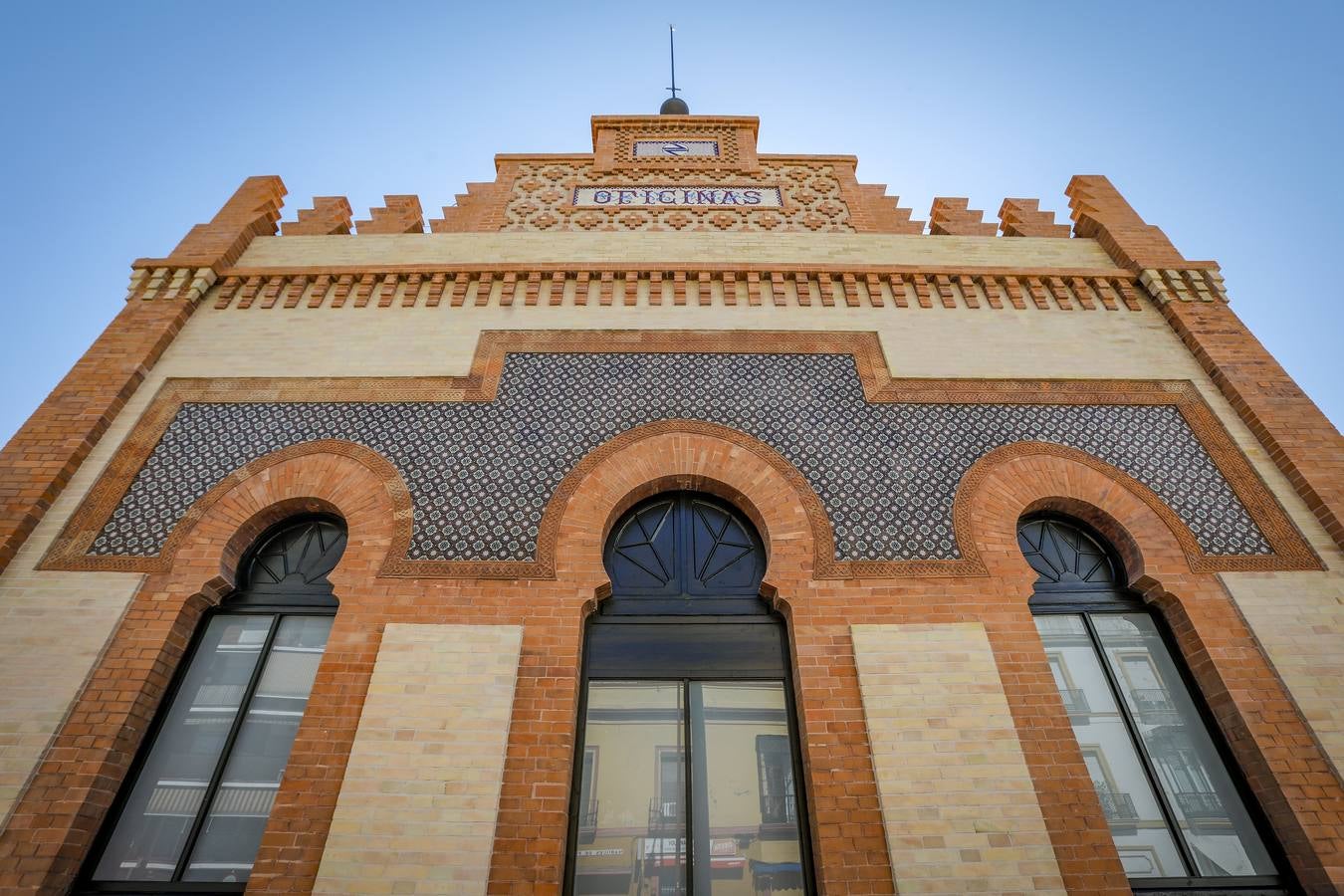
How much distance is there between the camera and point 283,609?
479 cm

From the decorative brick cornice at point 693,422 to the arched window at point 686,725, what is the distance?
637 mm

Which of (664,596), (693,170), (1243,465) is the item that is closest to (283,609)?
(664,596)

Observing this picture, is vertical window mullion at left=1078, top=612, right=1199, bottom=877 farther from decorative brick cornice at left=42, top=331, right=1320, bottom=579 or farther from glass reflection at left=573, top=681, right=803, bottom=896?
glass reflection at left=573, top=681, right=803, bottom=896

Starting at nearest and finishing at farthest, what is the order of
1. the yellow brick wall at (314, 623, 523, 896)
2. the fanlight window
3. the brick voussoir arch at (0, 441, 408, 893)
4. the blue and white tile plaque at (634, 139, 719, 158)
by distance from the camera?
1. the yellow brick wall at (314, 623, 523, 896)
2. the brick voussoir arch at (0, 441, 408, 893)
3. the fanlight window
4. the blue and white tile plaque at (634, 139, 719, 158)

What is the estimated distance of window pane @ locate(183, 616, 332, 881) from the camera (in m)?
3.96

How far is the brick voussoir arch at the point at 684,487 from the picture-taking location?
4582 millimetres

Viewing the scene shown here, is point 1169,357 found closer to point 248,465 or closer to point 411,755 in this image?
point 411,755

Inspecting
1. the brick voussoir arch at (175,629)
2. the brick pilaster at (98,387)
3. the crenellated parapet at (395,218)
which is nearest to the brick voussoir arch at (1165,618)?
the brick voussoir arch at (175,629)

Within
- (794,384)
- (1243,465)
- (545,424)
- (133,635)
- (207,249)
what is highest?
(207,249)

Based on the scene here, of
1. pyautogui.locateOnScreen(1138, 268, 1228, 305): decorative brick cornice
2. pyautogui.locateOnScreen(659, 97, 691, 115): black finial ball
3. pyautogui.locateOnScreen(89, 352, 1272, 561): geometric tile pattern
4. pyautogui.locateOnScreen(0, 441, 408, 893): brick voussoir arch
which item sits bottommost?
pyautogui.locateOnScreen(0, 441, 408, 893): brick voussoir arch

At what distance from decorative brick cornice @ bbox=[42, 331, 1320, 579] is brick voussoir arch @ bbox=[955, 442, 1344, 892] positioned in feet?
0.30

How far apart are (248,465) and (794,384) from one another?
4519 millimetres

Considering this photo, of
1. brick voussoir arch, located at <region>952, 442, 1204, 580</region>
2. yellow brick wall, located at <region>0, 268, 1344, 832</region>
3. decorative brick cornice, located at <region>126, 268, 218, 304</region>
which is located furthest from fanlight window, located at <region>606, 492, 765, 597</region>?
decorative brick cornice, located at <region>126, 268, 218, 304</region>

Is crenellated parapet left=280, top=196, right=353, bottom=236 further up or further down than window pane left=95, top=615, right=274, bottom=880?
further up
